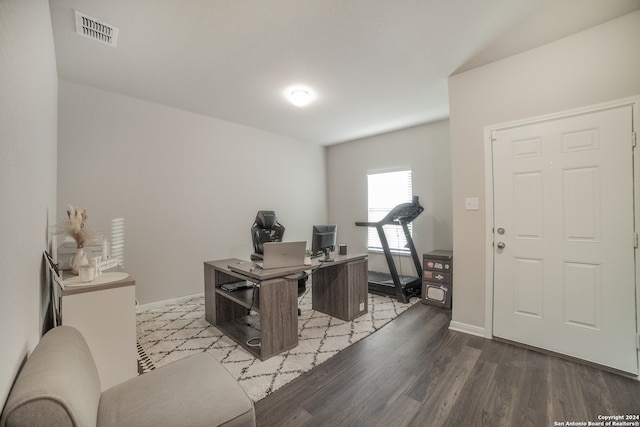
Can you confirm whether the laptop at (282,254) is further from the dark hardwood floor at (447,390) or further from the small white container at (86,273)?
the small white container at (86,273)

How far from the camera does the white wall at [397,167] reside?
4.45 meters

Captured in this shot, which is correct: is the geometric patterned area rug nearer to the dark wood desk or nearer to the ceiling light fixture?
the dark wood desk

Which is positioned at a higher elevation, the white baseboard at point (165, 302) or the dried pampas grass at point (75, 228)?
the dried pampas grass at point (75, 228)

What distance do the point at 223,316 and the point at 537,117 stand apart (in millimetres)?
3746

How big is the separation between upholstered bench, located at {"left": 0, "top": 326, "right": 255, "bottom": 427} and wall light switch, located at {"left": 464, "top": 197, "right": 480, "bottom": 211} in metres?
2.68

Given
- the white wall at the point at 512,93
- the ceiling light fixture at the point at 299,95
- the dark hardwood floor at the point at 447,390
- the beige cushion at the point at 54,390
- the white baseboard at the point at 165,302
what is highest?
the ceiling light fixture at the point at 299,95

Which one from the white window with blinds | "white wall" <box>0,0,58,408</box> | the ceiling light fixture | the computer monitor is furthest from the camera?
the white window with blinds

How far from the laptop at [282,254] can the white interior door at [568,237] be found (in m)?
1.98

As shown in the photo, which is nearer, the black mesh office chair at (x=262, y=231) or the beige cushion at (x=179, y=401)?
the beige cushion at (x=179, y=401)

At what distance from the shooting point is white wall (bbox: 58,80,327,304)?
10.3ft

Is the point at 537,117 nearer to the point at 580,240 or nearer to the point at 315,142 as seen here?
the point at 580,240

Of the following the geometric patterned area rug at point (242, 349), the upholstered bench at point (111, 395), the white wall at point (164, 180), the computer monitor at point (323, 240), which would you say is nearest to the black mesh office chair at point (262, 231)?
the white wall at point (164, 180)

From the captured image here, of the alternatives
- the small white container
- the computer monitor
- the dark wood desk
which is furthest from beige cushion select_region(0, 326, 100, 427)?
the computer monitor

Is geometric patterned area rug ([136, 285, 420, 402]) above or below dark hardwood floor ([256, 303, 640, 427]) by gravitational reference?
above
